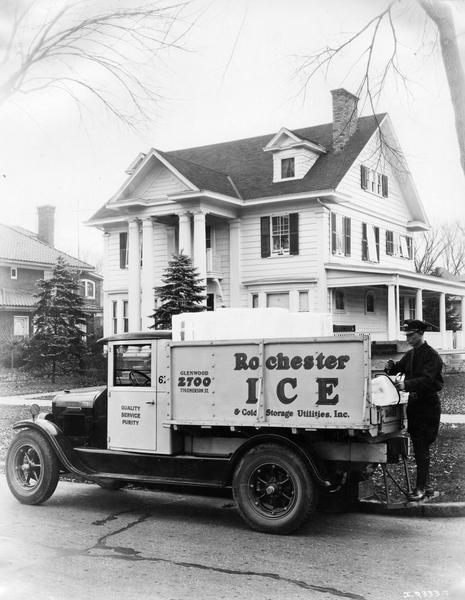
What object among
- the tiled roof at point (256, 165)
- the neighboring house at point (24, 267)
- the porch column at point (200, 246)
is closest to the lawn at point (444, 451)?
the neighboring house at point (24, 267)

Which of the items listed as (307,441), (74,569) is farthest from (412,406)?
(74,569)

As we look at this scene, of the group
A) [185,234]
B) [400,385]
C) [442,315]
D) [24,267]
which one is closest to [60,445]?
[24,267]

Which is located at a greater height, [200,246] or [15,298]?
[200,246]

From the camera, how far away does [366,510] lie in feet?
20.3

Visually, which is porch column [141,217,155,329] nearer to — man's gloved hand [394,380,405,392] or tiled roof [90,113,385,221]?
tiled roof [90,113,385,221]

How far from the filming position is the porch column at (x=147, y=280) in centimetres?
670

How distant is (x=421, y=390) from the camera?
5793 millimetres

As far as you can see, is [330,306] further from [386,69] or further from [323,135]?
[386,69]

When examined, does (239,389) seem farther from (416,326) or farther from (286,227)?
(286,227)

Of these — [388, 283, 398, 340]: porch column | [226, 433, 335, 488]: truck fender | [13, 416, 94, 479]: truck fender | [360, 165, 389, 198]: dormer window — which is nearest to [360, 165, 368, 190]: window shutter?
[360, 165, 389, 198]: dormer window

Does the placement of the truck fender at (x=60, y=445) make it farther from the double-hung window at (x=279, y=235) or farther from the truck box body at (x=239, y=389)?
the double-hung window at (x=279, y=235)

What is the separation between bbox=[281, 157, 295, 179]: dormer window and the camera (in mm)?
8209

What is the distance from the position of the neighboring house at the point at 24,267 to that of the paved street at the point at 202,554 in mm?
1385

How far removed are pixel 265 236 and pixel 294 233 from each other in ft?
1.20
